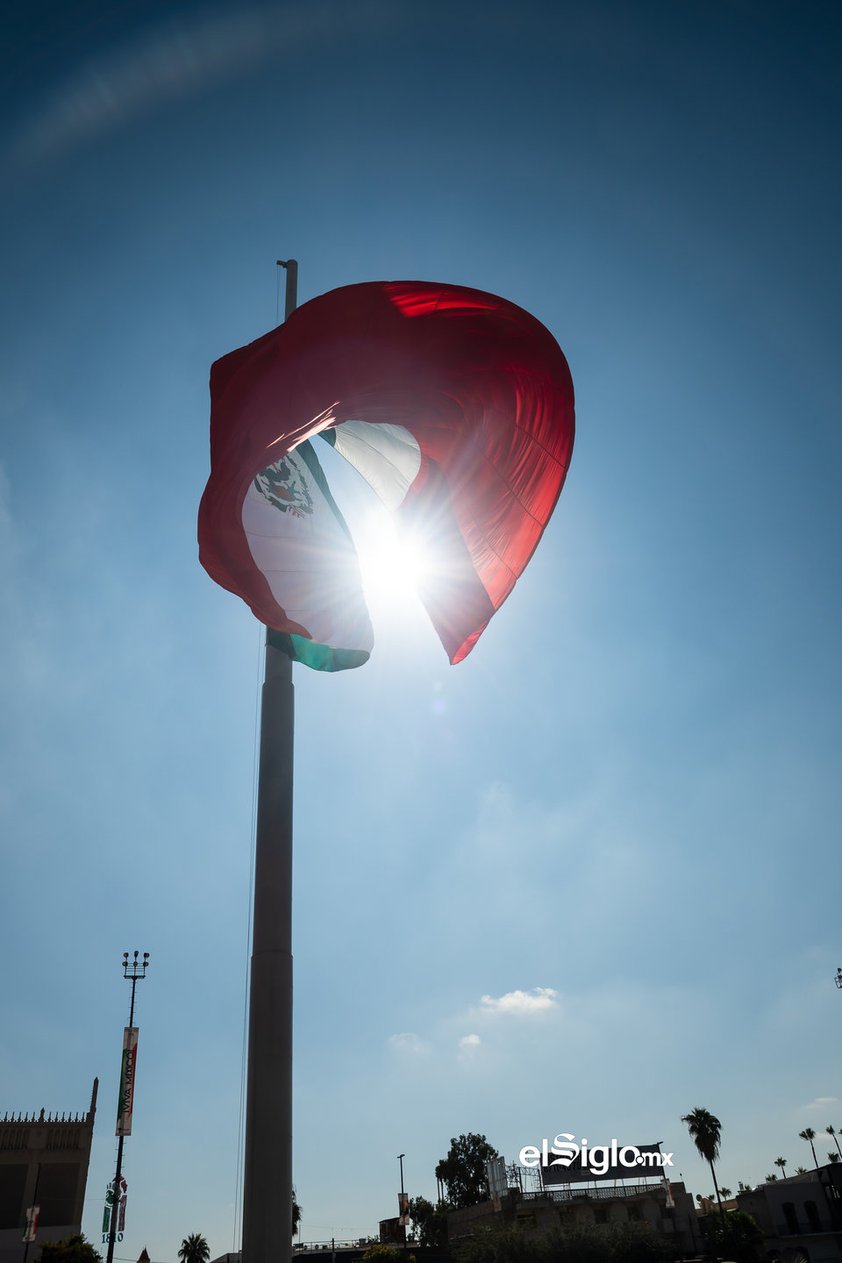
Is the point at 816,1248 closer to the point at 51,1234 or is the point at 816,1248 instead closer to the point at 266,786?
the point at 51,1234

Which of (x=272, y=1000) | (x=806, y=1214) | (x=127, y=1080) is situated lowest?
(x=806, y=1214)

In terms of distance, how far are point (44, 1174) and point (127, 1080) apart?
1487 centimetres

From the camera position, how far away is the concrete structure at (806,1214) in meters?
54.1

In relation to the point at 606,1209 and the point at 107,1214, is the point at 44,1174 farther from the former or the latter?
the point at 606,1209

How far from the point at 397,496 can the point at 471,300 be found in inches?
97.4

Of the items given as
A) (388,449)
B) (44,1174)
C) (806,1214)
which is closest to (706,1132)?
(806,1214)

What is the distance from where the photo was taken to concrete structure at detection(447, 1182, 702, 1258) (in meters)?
45.7

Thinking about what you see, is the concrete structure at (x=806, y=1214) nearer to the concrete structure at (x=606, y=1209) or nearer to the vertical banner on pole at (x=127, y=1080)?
the concrete structure at (x=606, y=1209)

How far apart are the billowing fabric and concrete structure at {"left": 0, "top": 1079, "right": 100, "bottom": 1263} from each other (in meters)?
53.1

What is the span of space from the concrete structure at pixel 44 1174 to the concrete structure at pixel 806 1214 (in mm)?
41168

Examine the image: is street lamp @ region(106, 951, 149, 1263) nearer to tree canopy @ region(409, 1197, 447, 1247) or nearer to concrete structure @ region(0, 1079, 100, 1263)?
concrete structure @ region(0, 1079, 100, 1263)

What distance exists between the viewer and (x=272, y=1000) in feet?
24.3

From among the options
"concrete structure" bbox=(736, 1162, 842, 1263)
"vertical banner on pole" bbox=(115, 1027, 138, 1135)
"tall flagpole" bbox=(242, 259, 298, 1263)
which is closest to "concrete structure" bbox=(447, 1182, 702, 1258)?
"concrete structure" bbox=(736, 1162, 842, 1263)

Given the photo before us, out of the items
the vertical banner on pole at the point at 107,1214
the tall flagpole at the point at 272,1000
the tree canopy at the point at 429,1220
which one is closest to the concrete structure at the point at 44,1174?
the vertical banner on pole at the point at 107,1214
